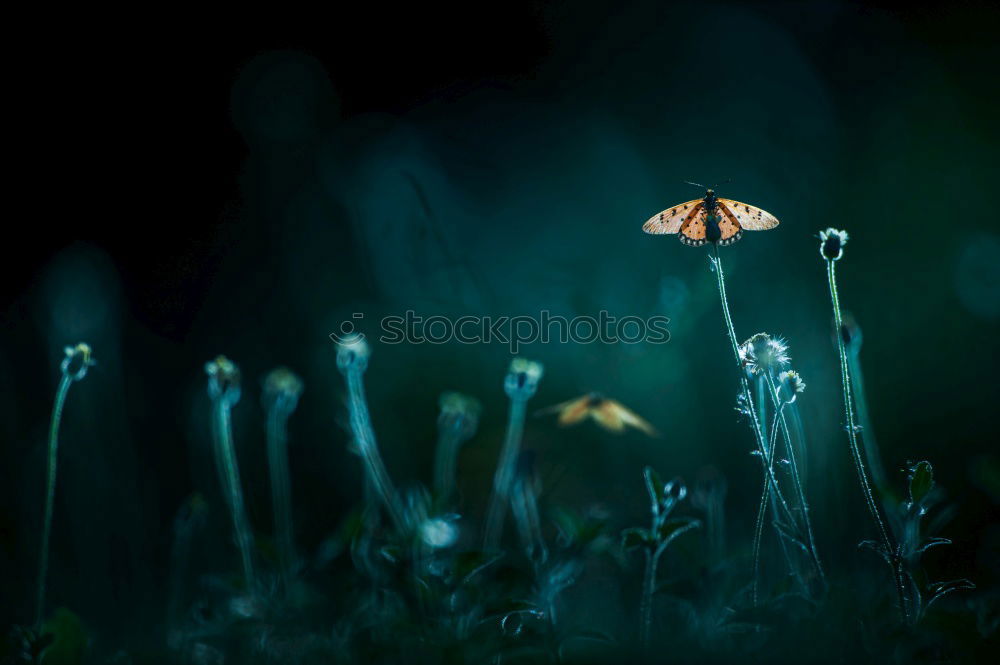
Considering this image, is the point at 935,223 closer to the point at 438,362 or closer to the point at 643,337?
the point at 643,337

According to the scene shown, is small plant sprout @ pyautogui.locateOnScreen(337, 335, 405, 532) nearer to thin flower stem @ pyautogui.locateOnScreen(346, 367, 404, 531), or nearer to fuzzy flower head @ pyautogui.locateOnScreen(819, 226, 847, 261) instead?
thin flower stem @ pyautogui.locateOnScreen(346, 367, 404, 531)

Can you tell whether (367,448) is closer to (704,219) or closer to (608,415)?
(608,415)

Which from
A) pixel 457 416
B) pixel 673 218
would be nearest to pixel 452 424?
pixel 457 416

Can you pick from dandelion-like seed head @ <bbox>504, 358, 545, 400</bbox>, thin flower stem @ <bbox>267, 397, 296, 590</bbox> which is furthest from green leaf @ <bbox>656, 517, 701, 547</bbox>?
thin flower stem @ <bbox>267, 397, 296, 590</bbox>

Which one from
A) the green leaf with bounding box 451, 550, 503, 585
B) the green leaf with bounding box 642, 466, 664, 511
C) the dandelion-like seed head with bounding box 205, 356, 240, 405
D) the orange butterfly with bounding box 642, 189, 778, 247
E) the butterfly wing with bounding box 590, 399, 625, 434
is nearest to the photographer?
the green leaf with bounding box 451, 550, 503, 585

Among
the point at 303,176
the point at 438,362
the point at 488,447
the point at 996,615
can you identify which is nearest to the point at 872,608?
the point at 996,615

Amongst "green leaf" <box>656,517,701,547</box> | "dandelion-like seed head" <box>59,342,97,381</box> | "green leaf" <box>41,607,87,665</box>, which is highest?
"dandelion-like seed head" <box>59,342,97,381</box>

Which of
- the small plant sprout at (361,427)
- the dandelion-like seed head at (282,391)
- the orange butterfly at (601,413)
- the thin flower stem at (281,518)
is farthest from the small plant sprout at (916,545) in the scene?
the dandelion-like seed head at (282,391)
